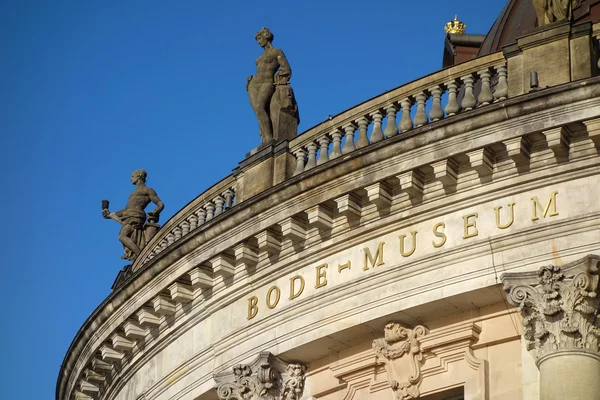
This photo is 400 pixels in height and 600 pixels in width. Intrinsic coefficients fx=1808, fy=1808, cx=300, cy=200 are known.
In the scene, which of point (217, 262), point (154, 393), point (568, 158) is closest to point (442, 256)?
point (568, 158)

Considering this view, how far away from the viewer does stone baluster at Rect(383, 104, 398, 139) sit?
29.4 meters

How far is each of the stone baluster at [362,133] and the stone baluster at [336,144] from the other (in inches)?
16.0

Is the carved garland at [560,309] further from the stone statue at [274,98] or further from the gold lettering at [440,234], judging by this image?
the stone statue at [274,98]

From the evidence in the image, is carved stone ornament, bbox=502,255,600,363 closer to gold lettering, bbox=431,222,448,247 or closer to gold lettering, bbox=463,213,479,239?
gold lettering, bbox=463,213,479,239

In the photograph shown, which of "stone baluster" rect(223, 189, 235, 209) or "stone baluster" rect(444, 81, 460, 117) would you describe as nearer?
"stone baluster" rect(444, 81, 460, 117)

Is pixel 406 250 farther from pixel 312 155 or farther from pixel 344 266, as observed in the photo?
pixel 312 155

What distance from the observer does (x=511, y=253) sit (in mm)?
27250

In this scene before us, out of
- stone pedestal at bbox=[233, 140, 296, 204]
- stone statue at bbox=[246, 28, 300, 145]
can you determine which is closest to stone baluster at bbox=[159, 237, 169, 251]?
stone pedestal at bbox=[233, 140, 296, 204]

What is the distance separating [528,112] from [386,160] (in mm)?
2628

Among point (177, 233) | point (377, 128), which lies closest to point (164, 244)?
point (177, 233)

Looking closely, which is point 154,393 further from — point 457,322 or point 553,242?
point 553,242

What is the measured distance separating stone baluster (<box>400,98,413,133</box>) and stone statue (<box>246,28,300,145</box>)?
117 inches

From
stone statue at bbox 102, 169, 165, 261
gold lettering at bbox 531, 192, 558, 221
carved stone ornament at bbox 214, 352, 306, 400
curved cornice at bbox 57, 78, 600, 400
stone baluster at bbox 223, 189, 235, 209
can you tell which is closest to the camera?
curved cornice at bbox 57, 78, 600, 400

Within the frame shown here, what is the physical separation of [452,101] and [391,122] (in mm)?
1329
